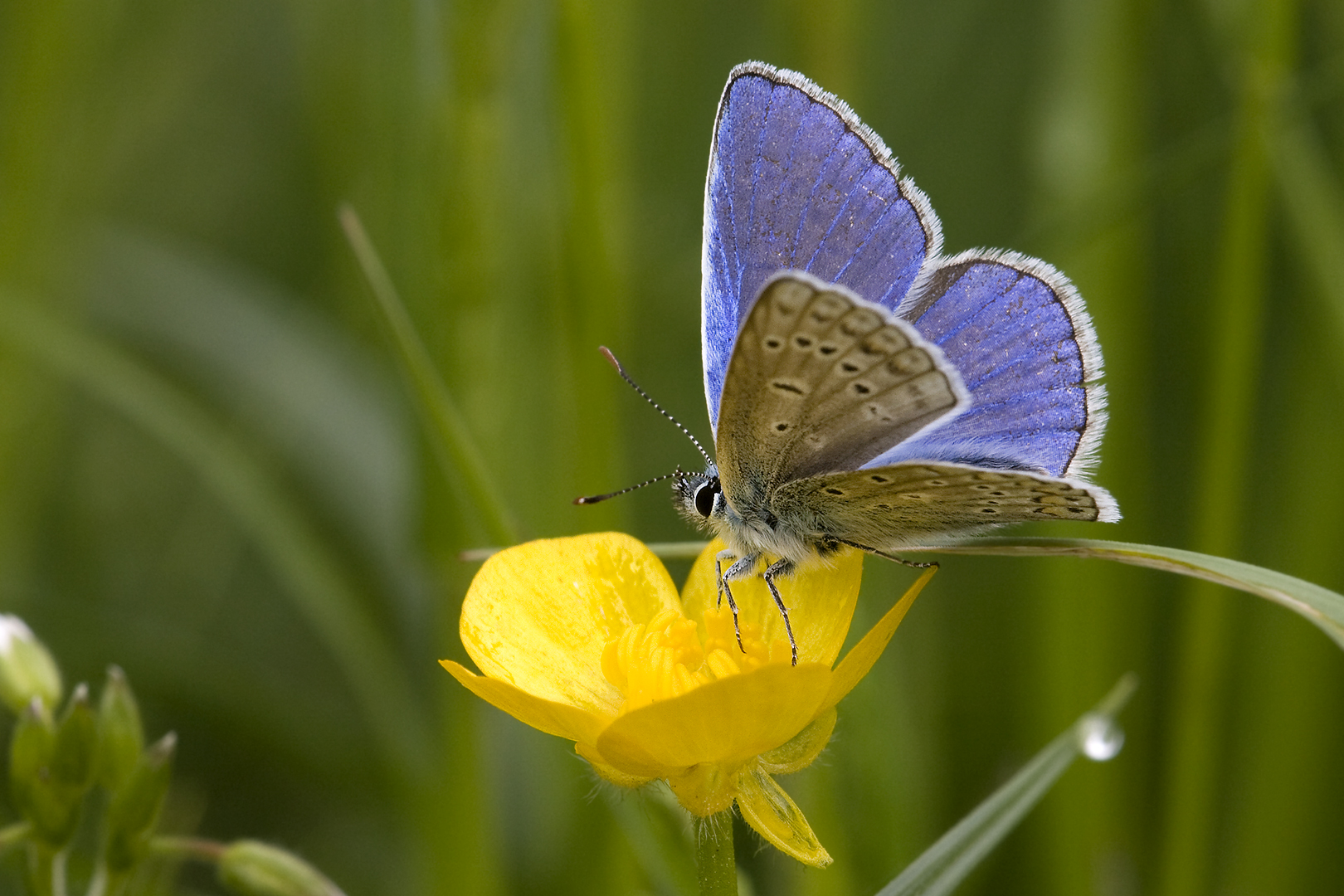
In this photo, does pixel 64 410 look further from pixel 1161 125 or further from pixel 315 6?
pixel 1161 125

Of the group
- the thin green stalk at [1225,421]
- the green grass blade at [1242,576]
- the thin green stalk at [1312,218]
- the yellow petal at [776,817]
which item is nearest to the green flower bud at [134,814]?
the yellow petal at [776,817]

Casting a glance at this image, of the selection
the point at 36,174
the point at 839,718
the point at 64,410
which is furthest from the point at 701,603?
the point at 64,410

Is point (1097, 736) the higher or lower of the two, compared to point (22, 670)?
lower

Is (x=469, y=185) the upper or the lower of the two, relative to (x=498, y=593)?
upper

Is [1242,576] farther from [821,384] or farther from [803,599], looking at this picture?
[803,599]

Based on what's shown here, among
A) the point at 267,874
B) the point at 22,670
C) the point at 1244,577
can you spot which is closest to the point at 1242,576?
the point at 1244,577

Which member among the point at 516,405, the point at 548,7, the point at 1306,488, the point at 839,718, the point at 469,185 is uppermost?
the point at 548,7

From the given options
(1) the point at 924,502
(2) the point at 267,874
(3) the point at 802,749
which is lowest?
(2) the point at 267,874
